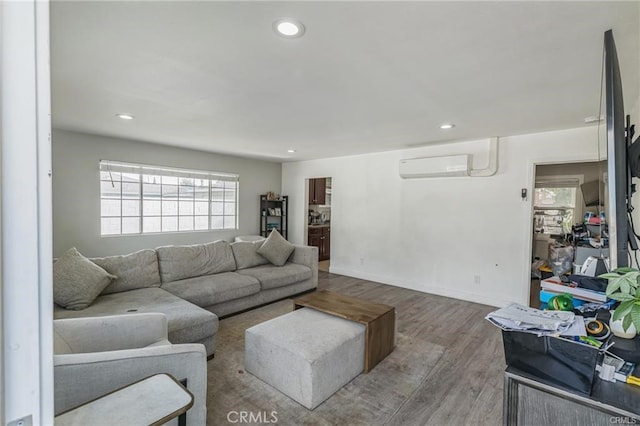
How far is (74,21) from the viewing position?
1530 mm

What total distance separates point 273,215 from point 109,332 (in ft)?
15.4

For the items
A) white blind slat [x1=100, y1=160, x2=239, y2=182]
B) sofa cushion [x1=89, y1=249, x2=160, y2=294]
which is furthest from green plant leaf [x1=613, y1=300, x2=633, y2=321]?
white blind slat [x1=100, y1=160, x2=239, y2=182]

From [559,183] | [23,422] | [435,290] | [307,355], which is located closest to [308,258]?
[435,290]

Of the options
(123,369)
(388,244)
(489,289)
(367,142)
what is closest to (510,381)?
(123,369)

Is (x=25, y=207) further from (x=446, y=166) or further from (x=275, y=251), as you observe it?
(x=446, y=166)

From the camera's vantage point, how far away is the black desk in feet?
3.12

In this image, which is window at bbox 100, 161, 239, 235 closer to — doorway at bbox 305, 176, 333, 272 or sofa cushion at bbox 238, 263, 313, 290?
doorway at bbox 305, 176, 333, 272

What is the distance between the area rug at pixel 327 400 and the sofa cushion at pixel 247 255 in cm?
144

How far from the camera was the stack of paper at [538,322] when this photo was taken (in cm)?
112

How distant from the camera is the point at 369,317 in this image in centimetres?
245

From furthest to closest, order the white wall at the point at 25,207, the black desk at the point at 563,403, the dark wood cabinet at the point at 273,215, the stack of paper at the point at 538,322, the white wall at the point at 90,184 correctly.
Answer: the dark wood cabinet at the point at 273,215 < the white wall at the point at 90,184 < the stack of paper at the point at 538,322 < the black desk at the point at 563,403 < the white wall at the point at 25,207

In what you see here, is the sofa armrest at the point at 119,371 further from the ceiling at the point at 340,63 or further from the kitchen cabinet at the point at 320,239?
the kitchen cabinet at the point at 320,239

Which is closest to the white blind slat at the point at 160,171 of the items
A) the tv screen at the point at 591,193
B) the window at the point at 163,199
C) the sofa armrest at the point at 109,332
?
the window at the point at 163,199

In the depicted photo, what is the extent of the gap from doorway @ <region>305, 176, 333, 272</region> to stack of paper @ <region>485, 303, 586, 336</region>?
4.89 m
